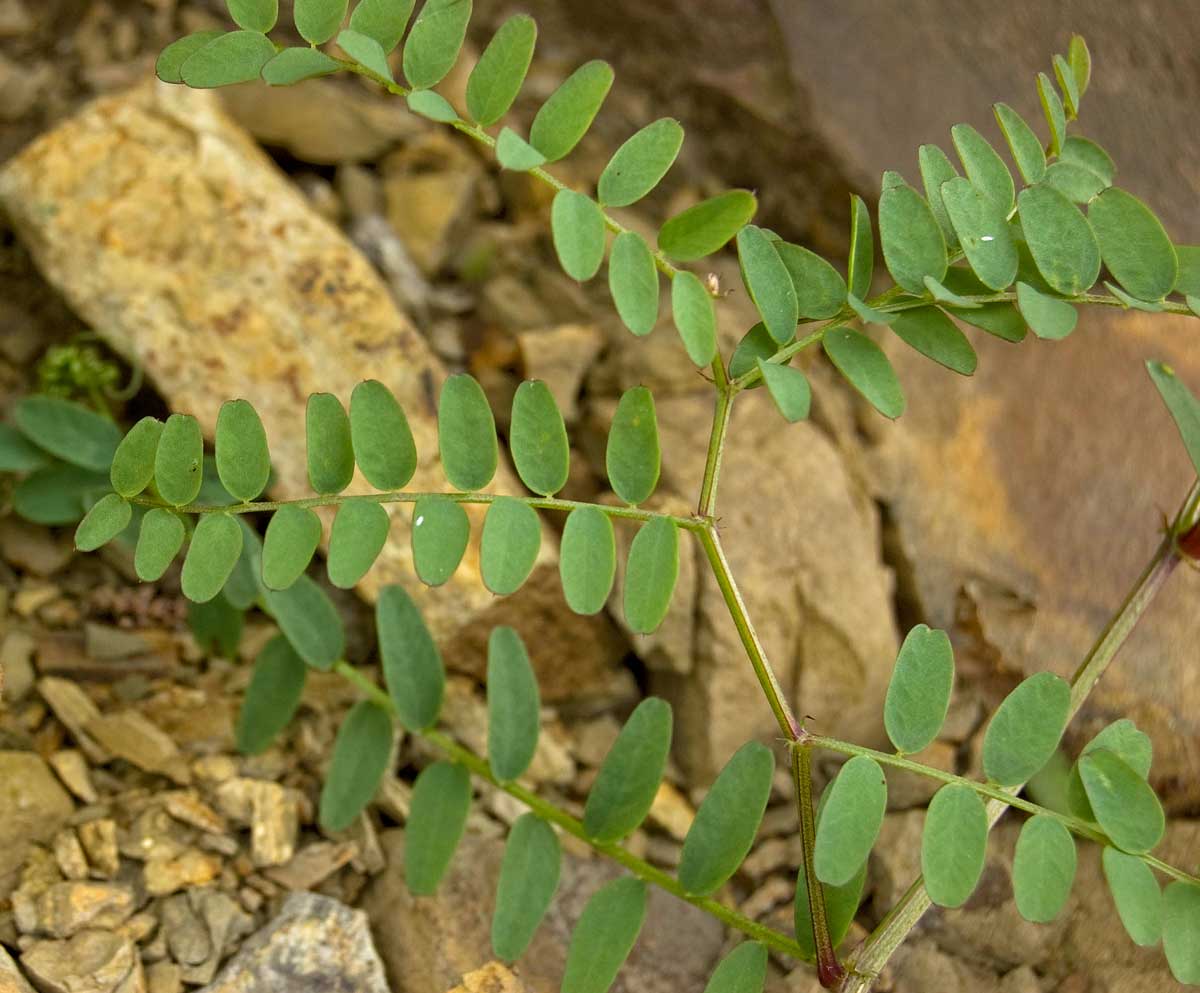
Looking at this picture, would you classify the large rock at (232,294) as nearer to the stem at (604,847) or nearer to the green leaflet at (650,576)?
the stem at (604,847)

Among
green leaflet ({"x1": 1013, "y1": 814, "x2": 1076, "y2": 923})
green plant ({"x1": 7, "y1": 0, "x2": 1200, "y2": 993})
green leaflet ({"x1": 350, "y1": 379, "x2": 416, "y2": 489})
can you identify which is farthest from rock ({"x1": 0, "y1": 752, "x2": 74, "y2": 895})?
green leaflet ({"x1": 1013, "y1": 814, "x2": 1076, "y2": 923})

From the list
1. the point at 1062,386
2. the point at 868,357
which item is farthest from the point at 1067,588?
the point at 868,357

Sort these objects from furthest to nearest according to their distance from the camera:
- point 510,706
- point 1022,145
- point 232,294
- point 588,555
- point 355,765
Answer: point 232,294 → point 355,765 → point 510,706 → point 1022,145 → point 588,555

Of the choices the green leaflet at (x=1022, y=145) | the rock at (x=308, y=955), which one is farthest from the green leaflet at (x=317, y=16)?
the rock at (x=308, y=955)

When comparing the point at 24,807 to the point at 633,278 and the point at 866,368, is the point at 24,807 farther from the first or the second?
the point at 866,368

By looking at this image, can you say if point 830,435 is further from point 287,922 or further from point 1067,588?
point 287,922

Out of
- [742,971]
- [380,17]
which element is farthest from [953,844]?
[380,17]
